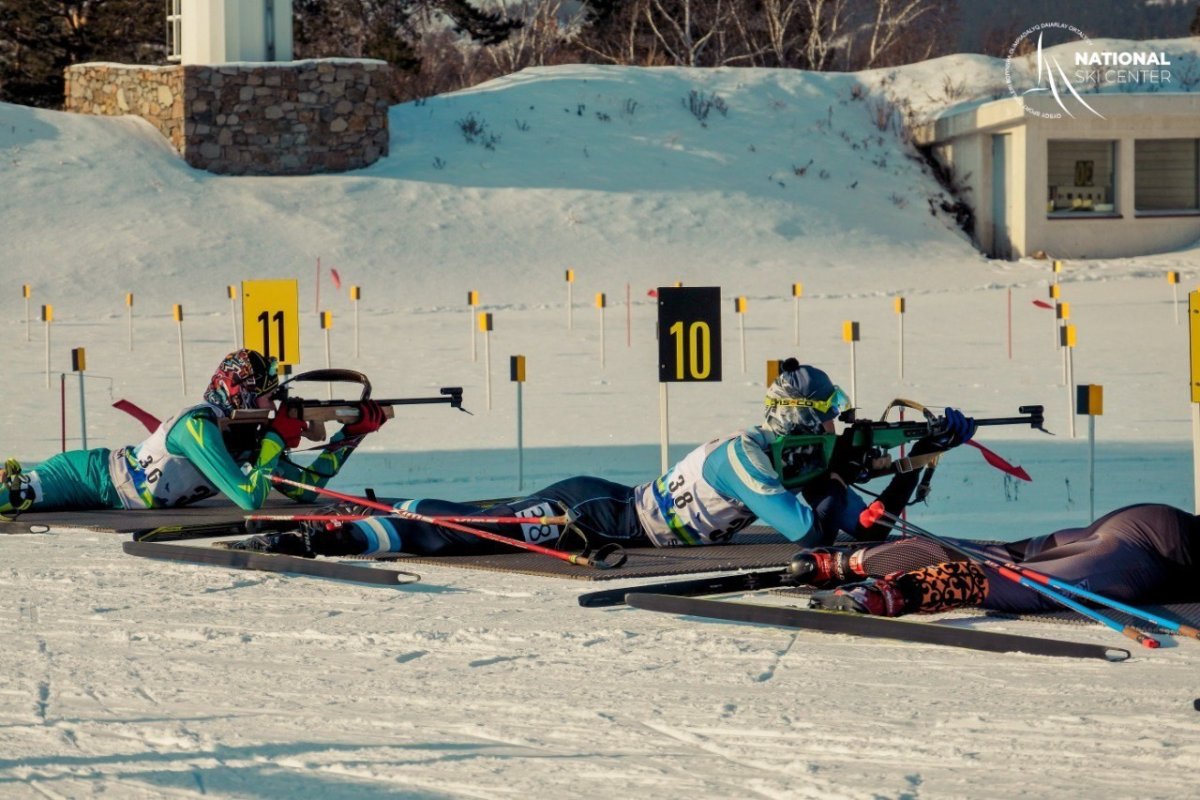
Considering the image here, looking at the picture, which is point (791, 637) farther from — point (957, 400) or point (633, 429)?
point (957, 400)

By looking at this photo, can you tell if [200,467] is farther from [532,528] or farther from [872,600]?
[872,600]

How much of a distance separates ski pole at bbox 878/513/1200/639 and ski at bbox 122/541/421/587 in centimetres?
271

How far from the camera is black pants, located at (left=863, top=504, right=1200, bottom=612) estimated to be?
7352mm

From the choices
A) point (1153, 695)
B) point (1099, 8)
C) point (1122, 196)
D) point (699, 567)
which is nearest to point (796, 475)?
point (699, 567)

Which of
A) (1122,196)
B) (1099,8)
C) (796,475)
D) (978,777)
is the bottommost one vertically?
(978,777)

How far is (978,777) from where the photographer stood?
512 centimetres

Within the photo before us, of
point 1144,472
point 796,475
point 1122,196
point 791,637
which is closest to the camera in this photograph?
point 791,637

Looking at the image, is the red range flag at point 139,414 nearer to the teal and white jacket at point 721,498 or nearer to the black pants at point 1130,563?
the teal and white jacket at point 721,498

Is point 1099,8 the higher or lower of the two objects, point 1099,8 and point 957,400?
the higher

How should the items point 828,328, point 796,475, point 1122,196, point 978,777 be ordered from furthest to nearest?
1. point 1122,196
2. point 828,328
3. point 796,475
4. point 978,777

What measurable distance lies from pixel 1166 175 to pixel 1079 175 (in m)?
1.88

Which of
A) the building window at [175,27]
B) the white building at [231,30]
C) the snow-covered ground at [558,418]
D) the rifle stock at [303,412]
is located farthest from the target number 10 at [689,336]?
the building window at [175,27]

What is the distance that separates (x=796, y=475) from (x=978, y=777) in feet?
11.6

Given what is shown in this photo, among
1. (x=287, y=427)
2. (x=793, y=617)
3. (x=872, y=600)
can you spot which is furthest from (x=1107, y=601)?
(x=287, y=427)
